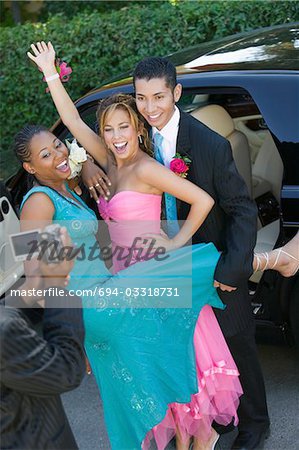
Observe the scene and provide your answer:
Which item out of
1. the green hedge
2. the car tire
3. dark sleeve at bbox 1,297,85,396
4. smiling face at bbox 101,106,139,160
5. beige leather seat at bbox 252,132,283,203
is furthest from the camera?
the green hedge

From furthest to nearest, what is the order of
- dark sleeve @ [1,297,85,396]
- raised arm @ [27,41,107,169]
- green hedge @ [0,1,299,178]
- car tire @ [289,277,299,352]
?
green hedge @ [0,1,299,178] → car tire @ [289,277,299,352] → raised arm @ [27,41,107,169] → dark sleeve @ [1,297,85,396]

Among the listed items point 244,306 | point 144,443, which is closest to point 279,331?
point 244,306

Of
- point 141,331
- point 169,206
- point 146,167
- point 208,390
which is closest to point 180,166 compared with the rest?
point 146,167

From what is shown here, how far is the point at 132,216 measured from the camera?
2838mm

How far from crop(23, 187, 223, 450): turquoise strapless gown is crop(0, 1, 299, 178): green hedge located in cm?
371

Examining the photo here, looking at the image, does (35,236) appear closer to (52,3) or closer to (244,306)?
(244,306)

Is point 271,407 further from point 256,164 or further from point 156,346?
point 256,164

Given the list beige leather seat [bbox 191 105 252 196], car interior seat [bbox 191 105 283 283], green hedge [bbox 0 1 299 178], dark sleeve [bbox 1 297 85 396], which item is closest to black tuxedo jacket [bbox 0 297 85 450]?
dark sleeve [bbox 1 297 85 396]

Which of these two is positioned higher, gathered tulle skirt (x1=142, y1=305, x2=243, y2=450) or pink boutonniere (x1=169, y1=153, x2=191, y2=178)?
pink boutonniere (x1=169, y1=153, x2=191, y2=178)

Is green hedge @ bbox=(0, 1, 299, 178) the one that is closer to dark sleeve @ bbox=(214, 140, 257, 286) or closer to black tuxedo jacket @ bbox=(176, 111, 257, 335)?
black tuxedo jacket @ bbox=(176, 111, 257, 335)

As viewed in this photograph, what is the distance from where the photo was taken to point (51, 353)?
1861 millimetres

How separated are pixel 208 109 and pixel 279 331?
1.24 m

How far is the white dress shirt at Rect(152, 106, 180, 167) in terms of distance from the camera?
2875mm

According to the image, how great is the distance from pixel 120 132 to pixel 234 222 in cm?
59
